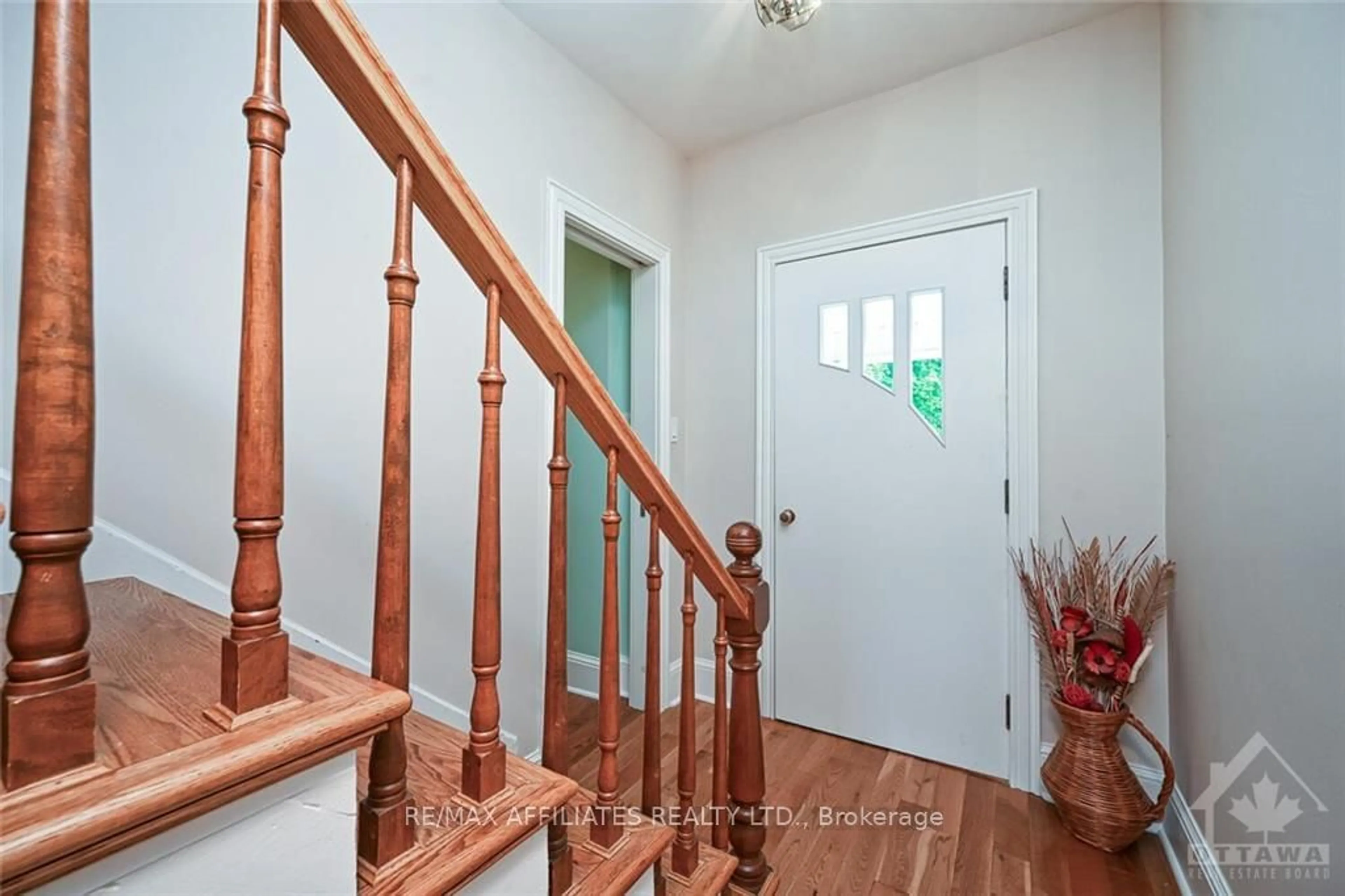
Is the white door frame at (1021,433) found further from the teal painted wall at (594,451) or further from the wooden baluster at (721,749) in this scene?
the teal painted wall at (594,451)

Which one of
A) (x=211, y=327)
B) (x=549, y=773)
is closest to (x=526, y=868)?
(x=549, y=773)

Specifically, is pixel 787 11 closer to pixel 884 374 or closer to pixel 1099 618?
pixel 884 374

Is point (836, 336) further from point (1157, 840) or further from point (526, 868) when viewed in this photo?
point (526, 868)

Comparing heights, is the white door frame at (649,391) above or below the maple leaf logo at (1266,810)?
above

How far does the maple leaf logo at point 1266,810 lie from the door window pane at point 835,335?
5.41 feet

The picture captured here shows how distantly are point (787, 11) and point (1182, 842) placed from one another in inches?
105

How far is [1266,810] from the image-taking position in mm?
1117

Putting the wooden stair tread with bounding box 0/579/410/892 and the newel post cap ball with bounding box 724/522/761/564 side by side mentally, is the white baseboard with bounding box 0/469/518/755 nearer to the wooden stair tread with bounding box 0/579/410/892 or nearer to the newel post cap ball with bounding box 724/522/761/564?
the wooden stair tread with bounding box 0/579/410/892

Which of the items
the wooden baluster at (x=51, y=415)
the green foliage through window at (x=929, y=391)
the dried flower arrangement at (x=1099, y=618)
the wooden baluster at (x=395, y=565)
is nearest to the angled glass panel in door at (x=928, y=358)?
the green foliage through window at (x=929, y=391)

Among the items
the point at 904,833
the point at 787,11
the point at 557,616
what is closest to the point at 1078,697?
the point at 904,833

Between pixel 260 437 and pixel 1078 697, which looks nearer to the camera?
pixel 260 437

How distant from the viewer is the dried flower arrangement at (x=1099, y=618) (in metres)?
1.70

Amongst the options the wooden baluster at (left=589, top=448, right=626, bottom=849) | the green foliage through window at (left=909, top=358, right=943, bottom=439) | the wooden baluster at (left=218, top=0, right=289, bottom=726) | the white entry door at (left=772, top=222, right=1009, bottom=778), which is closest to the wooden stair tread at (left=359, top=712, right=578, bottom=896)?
the wooden baluster at (left=589, top=448, right=626, bottom=849)

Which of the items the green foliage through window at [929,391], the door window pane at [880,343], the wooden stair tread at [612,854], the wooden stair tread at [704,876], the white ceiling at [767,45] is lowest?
the wooden stair tread at [704,876]
